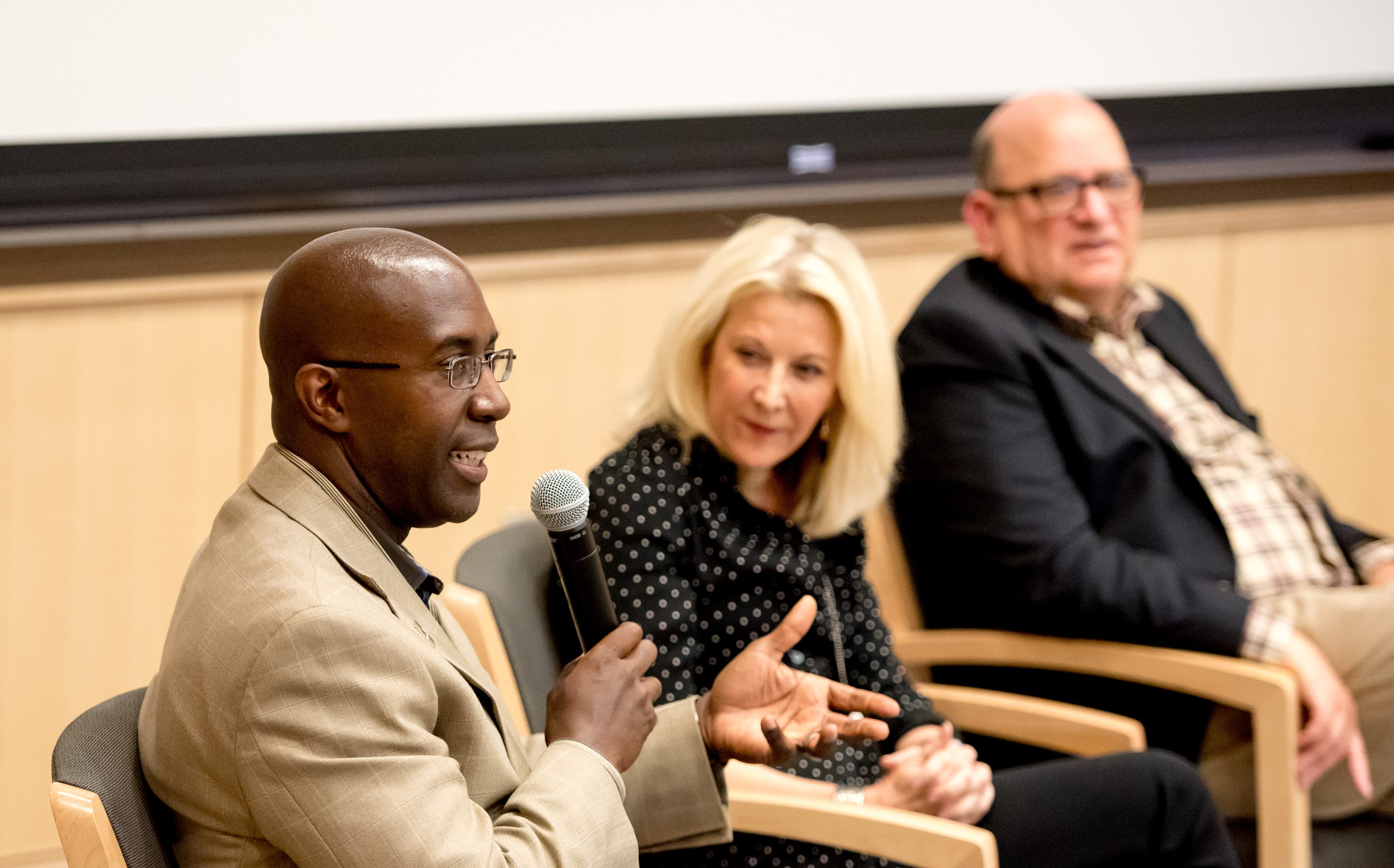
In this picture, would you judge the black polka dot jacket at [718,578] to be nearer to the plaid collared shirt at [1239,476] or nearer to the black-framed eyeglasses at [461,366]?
the black-framed eyeglasses at [461,366]

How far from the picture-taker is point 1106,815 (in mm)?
1815

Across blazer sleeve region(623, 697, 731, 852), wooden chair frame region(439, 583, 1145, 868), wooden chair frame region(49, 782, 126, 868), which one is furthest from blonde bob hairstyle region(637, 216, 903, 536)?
wooden chair frame region(49, 782, 126, 868)

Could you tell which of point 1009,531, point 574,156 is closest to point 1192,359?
point 1009,531

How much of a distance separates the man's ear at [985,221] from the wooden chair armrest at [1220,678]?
2.36 ft

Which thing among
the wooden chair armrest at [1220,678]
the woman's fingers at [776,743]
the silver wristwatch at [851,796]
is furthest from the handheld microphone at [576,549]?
the wooden chair armrest at [1220,678]

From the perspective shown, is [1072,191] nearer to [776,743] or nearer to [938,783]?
[938,783]

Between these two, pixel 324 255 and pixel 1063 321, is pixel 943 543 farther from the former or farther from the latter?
pixel 324 255

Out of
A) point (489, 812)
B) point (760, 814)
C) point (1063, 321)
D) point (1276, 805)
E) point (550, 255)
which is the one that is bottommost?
point (1276, 805)

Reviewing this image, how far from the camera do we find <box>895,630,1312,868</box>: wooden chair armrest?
196 centimetres

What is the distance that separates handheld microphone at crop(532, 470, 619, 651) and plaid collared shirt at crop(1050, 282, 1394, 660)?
149 centimetres

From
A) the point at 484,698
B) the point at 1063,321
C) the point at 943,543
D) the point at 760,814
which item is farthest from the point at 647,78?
the point at 484,698

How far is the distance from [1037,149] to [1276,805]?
1.17 meters

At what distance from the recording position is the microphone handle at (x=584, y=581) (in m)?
1.13

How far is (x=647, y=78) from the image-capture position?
8.60ft
